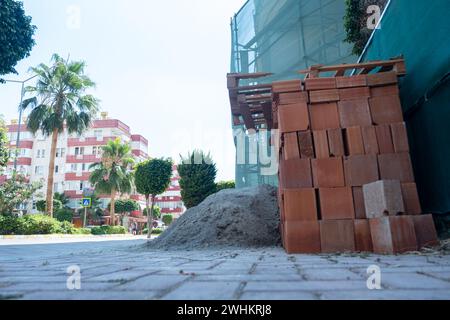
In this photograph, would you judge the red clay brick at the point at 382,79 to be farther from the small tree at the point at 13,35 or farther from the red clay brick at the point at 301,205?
the small tree at the point at 13,35

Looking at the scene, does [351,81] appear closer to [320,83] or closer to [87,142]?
[320,83]

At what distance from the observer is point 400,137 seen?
4.16 metres

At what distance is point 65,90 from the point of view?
72.7 feet

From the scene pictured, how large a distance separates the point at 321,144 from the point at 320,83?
88 cm

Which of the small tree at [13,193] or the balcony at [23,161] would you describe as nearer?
the small tree at [13,193]

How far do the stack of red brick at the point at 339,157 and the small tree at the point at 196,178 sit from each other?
10524 millimetres

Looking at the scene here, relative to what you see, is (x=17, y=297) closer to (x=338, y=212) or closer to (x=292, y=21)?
(x=338, y=212)

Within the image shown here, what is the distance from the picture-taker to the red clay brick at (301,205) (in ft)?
13.8

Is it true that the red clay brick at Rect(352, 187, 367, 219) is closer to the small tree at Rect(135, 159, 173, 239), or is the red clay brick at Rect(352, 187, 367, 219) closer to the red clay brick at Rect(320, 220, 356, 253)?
the red clay brick at Rect(320, 220, 356, 253)

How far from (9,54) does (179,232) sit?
7.83 m

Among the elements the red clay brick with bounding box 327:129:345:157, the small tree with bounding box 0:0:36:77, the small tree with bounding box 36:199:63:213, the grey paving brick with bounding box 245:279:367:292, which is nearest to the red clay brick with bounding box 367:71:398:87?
the red clay brick with bounding box 327:129:345:157

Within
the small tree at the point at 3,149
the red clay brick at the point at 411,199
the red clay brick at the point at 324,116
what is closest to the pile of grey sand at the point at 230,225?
the red clay brick at the point at 324,116

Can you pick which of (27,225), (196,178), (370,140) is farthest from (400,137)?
(27,225)
